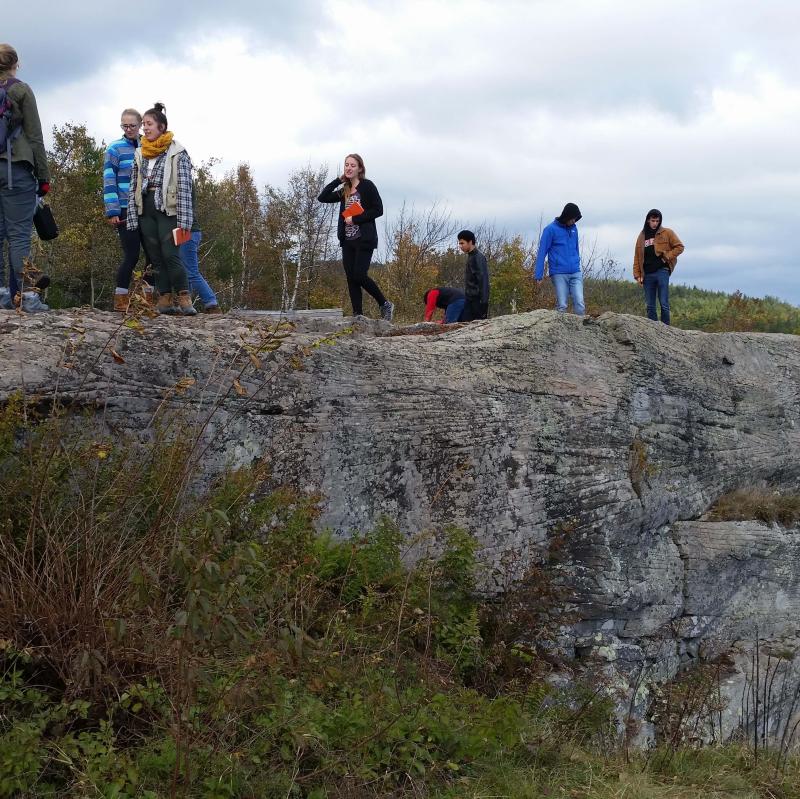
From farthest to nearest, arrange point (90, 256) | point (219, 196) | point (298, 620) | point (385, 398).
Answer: point (219, 196) < point (90, 256) < point (385, 398) < point (298, 620)

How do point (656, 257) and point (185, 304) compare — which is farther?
point (656, 257)

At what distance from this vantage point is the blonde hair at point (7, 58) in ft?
21.2

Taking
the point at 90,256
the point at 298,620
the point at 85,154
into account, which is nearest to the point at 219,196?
the point at 85,154

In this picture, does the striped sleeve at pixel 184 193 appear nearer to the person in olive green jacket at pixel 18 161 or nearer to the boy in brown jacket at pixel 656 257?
the person in olive green jacket at pixel 18 161

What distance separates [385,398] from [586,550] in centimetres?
236

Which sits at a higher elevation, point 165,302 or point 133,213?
point 133,213

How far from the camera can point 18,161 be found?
21.2 feet

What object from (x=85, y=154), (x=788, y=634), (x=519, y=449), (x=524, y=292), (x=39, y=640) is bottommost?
(x=788, y=634)

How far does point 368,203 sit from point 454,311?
8.28 ft

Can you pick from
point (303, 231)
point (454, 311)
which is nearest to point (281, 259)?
point (303, 231)

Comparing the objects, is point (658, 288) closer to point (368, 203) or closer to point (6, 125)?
point (368, 203)

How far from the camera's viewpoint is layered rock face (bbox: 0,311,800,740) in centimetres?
591

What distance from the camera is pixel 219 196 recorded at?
96.9 ft

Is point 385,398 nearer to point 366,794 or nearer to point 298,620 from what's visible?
point 298,620
